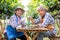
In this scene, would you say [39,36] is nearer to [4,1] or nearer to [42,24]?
[42,24]

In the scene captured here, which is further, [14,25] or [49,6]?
[49,6]

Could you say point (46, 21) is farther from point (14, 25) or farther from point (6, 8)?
Answer: point (6, 8)

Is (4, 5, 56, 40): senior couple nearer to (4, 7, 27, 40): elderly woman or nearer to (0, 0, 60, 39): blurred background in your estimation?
(4, 7, 27, 40): elderly woman

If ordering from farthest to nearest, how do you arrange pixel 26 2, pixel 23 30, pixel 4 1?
1. pixel 26 2
2. pixel 4 1
3. pixel 23 30

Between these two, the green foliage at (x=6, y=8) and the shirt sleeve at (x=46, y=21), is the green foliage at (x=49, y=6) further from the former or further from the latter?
the shirt sleeve at (x=46, y=21)

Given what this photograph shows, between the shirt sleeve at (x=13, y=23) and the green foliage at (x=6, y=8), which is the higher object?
the shirt sleeve at (x=13, y=23)

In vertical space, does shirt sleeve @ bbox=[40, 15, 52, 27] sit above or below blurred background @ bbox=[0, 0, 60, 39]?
above

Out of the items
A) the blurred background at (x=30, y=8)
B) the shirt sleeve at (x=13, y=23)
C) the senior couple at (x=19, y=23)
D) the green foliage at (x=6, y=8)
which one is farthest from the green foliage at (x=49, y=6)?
the shirt sleeve at (x=13, y=23)

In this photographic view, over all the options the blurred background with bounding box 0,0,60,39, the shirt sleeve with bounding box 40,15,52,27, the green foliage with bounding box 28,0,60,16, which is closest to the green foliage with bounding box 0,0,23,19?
the blurred background with bounding box 0,0,60,39

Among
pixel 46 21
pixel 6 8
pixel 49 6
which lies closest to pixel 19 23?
pixel 46 21

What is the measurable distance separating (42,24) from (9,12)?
5529mm

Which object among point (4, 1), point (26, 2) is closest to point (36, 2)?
point (26, 2)

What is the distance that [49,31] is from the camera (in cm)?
534

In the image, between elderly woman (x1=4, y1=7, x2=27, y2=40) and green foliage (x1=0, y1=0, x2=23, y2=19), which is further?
green foliage (x1=0, y1=0, x2=23, y2=19)
